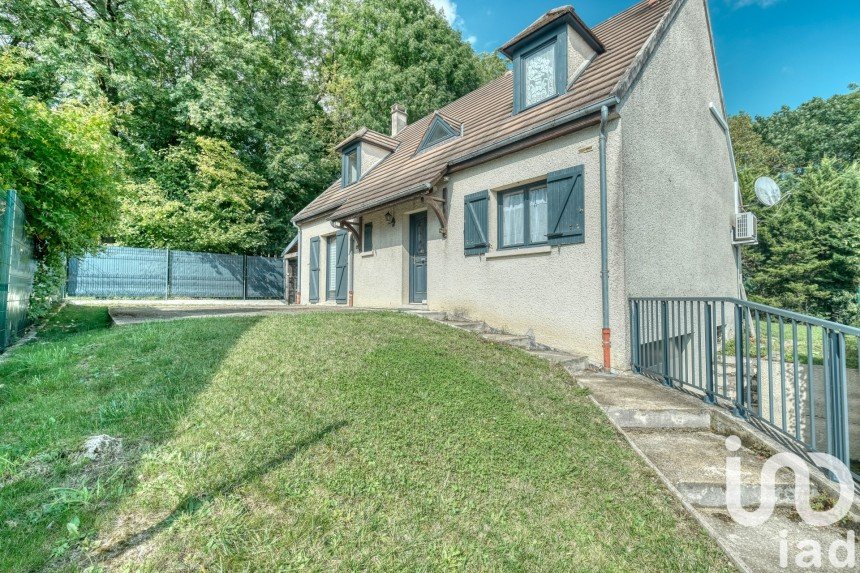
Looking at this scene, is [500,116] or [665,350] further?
[500,116]

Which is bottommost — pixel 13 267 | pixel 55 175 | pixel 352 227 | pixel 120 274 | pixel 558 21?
pixel 13 267

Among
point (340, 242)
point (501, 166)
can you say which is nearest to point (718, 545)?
point (501, 166)

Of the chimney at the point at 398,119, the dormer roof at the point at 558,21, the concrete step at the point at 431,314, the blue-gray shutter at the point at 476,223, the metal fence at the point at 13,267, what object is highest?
the chimney at the point at 398,119

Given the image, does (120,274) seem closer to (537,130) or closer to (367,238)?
(367,238)

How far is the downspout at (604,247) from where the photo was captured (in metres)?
5.77

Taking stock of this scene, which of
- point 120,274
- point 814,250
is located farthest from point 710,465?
point 120,274

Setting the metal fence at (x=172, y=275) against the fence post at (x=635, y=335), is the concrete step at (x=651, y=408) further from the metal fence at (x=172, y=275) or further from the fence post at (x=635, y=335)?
the metal fence at (x=172, y=275)

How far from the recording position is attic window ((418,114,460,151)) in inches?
377

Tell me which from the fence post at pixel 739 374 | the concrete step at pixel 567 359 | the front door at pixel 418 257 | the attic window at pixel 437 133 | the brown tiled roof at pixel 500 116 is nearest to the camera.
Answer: the fence post at pixel 739 374

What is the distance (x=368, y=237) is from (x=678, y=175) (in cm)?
706

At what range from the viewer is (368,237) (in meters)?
10.7

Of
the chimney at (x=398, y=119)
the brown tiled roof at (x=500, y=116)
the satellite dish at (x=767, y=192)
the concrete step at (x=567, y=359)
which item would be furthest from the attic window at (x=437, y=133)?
the satellite dish at (x=767, y=192)

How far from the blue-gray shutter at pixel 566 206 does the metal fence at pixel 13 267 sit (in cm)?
703

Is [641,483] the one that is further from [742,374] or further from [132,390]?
[132,390]
